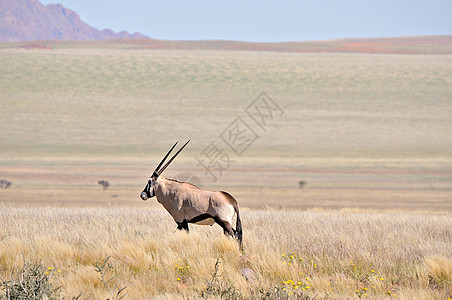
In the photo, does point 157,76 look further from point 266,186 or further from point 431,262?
point 431,262

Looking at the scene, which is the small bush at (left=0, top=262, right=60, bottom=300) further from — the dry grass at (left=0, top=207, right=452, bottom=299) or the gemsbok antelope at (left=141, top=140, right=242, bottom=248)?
the gemsbok antelope at (left=141, top=140, right=242, bottom=248)

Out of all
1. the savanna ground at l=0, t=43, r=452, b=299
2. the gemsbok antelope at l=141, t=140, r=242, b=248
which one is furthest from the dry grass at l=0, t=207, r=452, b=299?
the gemsbok antelope at l=141, t=140, r=242, b=248

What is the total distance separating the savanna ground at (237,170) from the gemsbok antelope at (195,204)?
12.6 inches

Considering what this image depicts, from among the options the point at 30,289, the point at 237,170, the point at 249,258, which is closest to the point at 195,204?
the point at 249,258

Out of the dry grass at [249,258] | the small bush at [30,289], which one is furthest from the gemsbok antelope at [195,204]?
the small bush at [30,289]

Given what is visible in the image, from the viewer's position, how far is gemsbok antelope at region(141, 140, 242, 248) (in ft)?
26.6

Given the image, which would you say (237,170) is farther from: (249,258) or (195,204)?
(249,258)

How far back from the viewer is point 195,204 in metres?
8.21

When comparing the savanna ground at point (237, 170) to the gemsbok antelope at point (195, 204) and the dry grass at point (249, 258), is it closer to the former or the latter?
the dry grass at point (249, 258)

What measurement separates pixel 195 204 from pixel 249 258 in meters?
1.18

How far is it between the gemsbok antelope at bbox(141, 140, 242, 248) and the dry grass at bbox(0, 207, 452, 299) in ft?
0.77

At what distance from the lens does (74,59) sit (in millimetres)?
77062

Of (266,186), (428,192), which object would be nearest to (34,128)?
(266,186)

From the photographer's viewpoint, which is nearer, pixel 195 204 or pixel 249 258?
pixel 249 258
